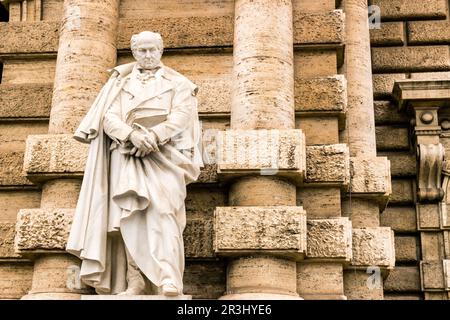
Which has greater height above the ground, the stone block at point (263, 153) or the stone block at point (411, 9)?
the stone block at point (411, 9)

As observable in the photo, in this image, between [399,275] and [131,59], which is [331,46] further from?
[399,275]

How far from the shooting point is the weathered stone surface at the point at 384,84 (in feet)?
41.7

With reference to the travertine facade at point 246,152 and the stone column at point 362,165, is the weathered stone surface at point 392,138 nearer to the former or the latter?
the travertine facade at point 246,152

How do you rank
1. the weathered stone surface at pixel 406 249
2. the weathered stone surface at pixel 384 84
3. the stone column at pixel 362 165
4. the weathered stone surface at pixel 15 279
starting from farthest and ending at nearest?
the weathered stone surface at pixel 384 84, the weathered stone surface at pixel 406 249, the stone column at pixel 362 165, the weathered stone surface at pixel 15 279

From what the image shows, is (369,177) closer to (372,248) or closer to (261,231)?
(372,248)

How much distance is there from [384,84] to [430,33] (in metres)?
1.08

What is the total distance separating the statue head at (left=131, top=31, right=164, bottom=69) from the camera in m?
9.11

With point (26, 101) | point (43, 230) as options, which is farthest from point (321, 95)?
point (26, 101)

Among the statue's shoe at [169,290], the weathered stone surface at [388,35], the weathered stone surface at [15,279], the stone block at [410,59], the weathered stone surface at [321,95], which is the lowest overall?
the statue's shoe at [169,290]

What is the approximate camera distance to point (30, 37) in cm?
1095

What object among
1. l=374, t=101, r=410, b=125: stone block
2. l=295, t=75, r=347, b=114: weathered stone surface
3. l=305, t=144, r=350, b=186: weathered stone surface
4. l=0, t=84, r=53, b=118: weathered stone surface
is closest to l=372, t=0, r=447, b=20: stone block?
l=374, t=101, r=410, b=125: stone block

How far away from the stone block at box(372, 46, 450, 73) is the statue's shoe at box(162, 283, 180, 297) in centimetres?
590

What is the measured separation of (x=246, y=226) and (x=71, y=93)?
8.53 feet

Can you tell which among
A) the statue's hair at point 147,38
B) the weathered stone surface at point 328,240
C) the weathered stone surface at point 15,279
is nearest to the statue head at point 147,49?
the statue's hair at point 147,38
